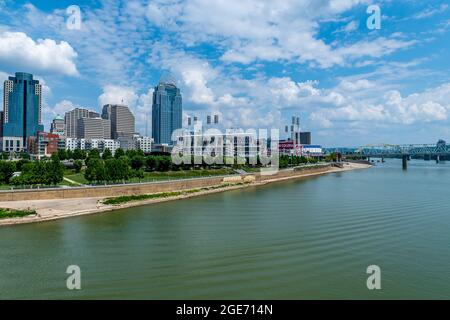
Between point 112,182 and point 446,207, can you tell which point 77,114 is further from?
point 446,207

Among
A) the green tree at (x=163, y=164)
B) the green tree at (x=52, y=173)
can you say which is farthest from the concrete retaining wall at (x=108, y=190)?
the green tree at (x=163, y=164)

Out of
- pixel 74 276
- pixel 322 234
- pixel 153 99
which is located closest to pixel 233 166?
pixel 322 234

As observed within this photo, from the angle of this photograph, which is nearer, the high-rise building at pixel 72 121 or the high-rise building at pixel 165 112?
the high-rise building at pixel 72 121

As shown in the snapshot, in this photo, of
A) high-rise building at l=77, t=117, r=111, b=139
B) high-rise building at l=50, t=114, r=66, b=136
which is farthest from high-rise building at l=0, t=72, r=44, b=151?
high-rise building at l=77, t=117, r=111, b=139

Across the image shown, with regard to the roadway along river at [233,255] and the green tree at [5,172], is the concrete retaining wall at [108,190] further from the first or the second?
the roadway along river at [233,255]

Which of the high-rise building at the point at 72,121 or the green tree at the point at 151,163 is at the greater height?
the high-rise building at the point at 72,121

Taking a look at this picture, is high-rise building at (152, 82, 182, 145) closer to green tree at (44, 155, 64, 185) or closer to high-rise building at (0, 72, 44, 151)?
high-rise building at (0, 72, 44, 151)
